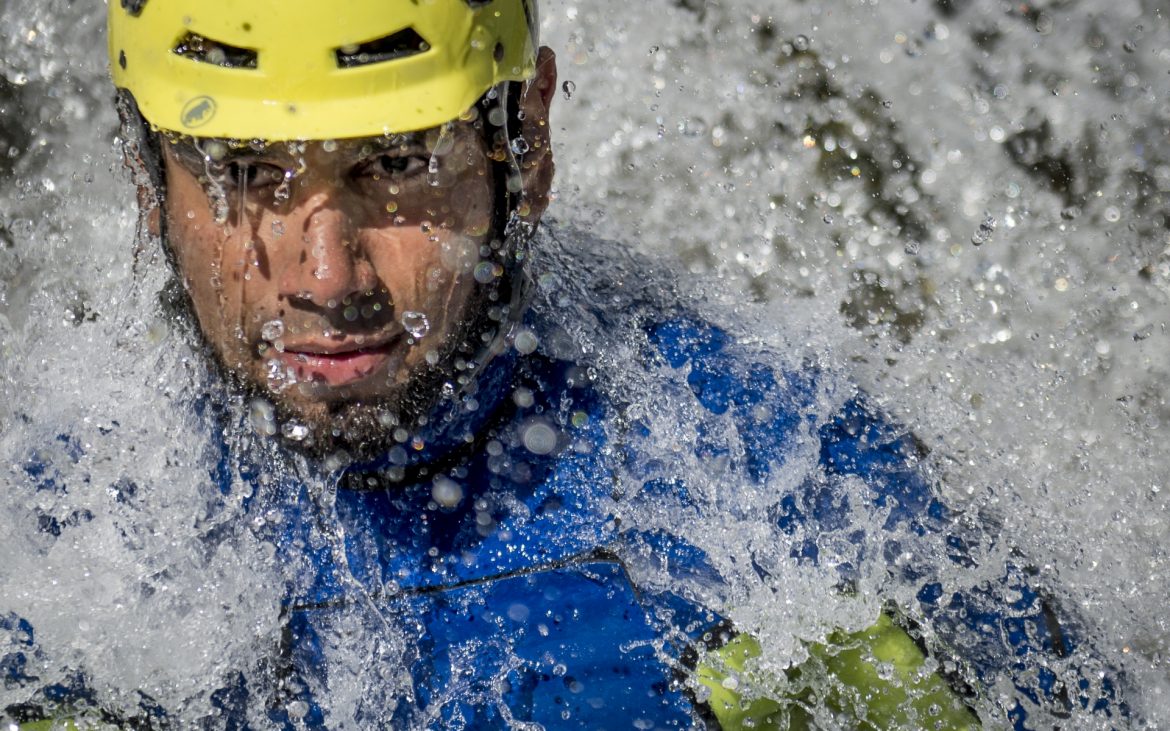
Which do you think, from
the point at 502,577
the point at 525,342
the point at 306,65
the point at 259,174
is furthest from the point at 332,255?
the point at 502,577

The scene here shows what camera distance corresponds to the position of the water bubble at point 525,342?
98.8 inches

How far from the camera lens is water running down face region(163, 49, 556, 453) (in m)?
2.10

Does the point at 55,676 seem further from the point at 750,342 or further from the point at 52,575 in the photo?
the point at 750,342

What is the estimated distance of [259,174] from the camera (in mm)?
2111

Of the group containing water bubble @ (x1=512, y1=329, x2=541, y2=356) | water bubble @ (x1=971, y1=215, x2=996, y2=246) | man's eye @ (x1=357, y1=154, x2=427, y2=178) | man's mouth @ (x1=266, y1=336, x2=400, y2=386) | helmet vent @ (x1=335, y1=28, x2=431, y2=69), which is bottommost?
water bubble @ (x1=971, y1=215, x2=996, y2=246)

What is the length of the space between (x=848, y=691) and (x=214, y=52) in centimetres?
167

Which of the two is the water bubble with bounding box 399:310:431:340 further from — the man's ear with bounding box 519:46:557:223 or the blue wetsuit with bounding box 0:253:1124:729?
the man's ear with bounding box 519:46:557:223

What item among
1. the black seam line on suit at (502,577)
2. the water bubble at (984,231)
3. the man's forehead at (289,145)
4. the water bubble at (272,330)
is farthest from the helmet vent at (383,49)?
the water bubble at (984,231)

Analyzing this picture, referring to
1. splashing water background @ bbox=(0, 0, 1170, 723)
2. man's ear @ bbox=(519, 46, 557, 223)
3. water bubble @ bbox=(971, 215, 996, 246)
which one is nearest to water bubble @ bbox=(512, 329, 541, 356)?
man's ear @ bbox=(519, 46, 557, 223)

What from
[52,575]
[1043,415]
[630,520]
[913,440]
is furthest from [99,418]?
[1043,415]

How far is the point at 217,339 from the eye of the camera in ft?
Result: 7.64

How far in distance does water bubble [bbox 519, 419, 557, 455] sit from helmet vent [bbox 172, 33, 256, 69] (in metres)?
0.89

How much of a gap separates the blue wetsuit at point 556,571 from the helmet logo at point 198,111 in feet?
2.23

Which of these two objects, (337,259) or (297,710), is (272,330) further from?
(297,710)
